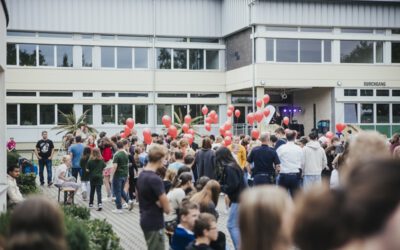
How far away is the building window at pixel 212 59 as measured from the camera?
130ft

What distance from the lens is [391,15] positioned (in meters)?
36.9

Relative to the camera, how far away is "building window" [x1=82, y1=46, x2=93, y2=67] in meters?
37.4

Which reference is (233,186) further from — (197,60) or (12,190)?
(197,60)

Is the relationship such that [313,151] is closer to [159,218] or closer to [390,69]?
[159,218]

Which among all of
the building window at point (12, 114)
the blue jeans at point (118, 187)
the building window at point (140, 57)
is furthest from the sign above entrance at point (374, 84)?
the blue jeans at point (118, 187)

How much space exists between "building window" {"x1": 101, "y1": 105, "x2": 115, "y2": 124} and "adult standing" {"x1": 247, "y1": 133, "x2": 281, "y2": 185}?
82.7 feet

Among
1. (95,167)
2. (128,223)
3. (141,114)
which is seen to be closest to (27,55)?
(141,114)

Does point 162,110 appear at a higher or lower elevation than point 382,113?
higher

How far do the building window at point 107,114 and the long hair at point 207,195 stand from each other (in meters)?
29.3

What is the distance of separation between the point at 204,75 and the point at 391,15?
12030 millimetres

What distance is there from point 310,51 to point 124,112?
11.9 m

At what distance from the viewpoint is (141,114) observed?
3809cm

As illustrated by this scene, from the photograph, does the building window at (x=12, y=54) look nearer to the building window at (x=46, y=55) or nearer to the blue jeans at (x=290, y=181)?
the building window at (x=46, y=55)

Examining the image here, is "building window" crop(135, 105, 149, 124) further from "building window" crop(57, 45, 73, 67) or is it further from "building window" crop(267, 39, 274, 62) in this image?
"building window" crop(267, 39, 274, 62)
